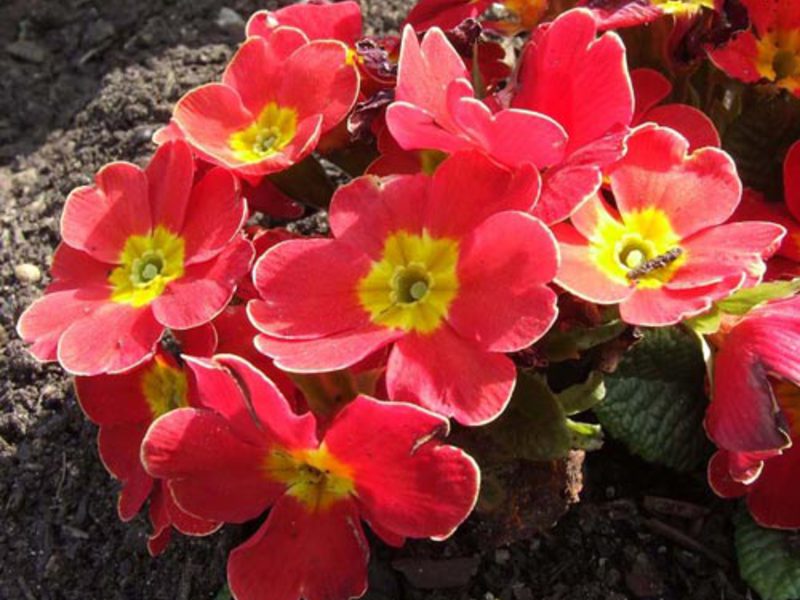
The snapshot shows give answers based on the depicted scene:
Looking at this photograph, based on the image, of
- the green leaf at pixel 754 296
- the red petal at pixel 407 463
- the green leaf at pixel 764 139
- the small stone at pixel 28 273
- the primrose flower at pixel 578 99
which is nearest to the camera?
the red petal at pixel 407 463

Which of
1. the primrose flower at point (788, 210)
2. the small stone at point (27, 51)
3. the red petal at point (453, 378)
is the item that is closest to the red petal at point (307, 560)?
the red petal at point (453, 378)

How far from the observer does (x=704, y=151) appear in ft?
4.58

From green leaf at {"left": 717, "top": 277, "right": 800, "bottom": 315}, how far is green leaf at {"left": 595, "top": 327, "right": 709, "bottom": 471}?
20cm

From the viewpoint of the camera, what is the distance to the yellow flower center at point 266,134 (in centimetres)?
155

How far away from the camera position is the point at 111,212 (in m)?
1.56

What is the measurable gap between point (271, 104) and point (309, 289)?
37 cm

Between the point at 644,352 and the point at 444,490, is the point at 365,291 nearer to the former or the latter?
the point at 444,490

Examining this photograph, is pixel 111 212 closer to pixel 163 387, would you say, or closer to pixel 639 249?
pixel 163 387

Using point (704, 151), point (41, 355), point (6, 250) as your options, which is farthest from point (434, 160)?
point (6, 250)

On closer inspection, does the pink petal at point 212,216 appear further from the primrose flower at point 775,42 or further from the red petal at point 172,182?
the primrose flower at point 775,42

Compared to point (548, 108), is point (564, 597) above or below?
below

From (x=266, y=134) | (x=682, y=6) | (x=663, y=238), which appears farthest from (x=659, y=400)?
(x=266, y=134)

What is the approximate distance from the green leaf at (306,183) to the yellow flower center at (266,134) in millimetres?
59

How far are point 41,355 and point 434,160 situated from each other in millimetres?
528
